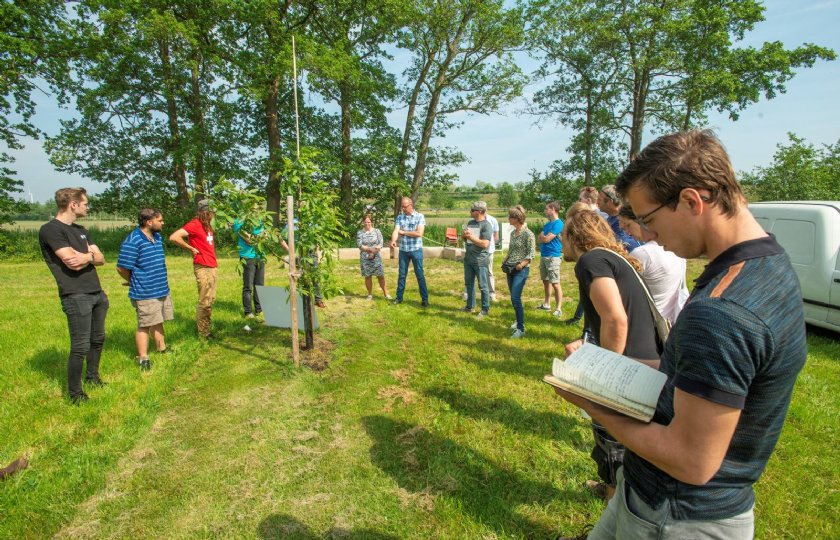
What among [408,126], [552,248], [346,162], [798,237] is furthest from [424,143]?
[798,237]

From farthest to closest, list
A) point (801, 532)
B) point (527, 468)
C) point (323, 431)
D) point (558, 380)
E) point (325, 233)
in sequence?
1. point (325, 233)
2. point (323, 431)
3. point (527, 468)
4. point (801, 532)
5. point (558, 380)

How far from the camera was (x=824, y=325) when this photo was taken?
5922mm

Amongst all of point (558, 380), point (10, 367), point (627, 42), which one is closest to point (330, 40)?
point (627, 42)

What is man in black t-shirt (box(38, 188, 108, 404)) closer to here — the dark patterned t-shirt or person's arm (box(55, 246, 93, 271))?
person's arm (box(55, 246, 93, 271))

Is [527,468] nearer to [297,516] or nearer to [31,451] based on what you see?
[297,516]

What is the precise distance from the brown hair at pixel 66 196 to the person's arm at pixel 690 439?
4.98 m

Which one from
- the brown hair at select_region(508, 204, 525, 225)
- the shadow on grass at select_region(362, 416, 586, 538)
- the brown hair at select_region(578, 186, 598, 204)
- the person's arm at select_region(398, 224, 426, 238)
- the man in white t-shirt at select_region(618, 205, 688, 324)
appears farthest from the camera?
the person's arm at select_region(398, 224, 426, 238)

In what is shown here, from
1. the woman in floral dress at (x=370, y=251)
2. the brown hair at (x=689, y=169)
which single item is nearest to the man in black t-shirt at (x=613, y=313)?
the brown hair at (x=689, y=169)

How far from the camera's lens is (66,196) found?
3.93 meters

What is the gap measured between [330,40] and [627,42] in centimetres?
1522

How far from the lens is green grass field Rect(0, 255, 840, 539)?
282 cm

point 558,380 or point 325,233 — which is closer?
point 558,380

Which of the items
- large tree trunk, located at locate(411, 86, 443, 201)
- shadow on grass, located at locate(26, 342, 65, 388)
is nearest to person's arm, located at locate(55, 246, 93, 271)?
shadow on grass, located at locate(26, 342, 65, 388)

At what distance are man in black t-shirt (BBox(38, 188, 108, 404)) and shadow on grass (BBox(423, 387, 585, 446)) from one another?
3.64 metres
